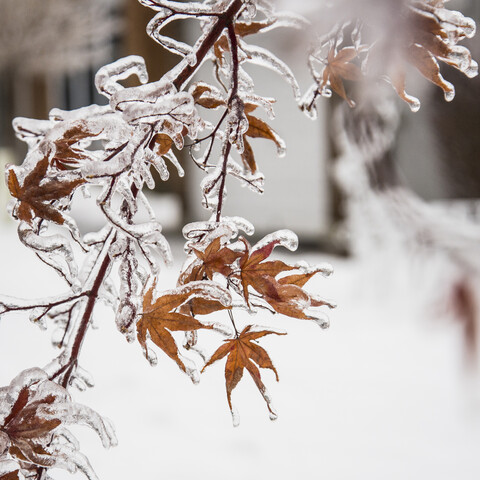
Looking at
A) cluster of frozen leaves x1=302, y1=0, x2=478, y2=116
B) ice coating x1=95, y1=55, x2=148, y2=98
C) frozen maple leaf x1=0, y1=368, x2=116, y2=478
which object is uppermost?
cluster of frozen leaves x1=302, y1=0, x2=478, y2=116

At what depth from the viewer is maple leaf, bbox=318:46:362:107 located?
459 millimetres

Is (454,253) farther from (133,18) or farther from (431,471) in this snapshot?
(133,18)

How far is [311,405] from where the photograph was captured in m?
2.79

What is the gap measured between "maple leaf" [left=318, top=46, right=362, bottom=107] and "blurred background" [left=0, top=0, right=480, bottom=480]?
1.0 inches

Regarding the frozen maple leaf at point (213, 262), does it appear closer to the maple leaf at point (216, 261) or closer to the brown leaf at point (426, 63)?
the maple leaf at point (216, 261)

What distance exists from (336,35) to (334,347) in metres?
3.28

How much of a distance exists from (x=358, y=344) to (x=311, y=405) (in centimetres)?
96

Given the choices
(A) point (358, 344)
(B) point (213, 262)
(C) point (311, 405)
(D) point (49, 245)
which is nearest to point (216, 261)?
(B) point (213, 262)

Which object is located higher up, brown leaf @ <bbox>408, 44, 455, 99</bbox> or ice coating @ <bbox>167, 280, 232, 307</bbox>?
brown leaf @ <bbox>408, 44, 455, 99</bbox>

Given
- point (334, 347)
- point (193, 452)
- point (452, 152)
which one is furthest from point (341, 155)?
point (452, 152)

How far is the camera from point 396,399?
284cm

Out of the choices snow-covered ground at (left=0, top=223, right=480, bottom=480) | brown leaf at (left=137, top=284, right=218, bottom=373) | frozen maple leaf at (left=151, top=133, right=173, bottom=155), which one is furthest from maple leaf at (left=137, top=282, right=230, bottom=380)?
snow-covered ground at (left=0, top=223, right=480, bottom=480)

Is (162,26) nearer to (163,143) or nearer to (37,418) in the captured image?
(163,143)

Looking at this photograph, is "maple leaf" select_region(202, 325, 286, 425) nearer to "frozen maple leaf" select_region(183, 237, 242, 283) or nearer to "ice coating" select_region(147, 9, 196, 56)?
"frozen maple leaf" select_region(183, 237, 242, 283)
